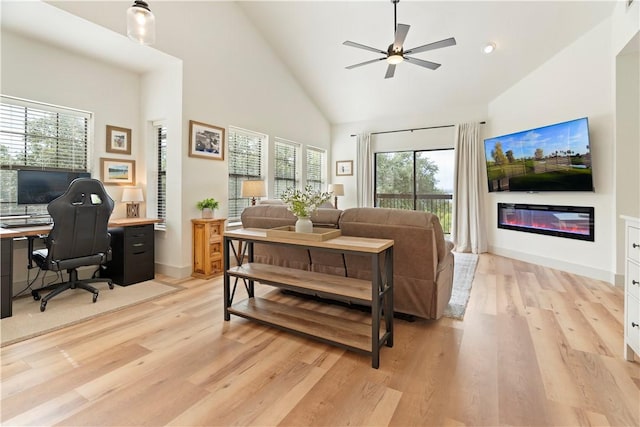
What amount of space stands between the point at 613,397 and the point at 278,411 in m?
1.80

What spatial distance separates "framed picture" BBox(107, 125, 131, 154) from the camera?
13.1ft

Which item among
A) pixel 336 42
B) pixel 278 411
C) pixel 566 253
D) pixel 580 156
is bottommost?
pixel 278 411

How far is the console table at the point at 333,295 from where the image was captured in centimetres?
194

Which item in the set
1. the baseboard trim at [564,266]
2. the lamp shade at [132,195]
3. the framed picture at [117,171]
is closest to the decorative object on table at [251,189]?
the lamp shade at [132,195]

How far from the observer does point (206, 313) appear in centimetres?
279

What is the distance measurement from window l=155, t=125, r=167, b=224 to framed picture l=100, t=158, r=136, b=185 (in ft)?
1.16

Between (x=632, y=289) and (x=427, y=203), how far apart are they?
472 cm

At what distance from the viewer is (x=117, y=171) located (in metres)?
4.10

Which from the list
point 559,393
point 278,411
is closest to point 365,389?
point 278,411

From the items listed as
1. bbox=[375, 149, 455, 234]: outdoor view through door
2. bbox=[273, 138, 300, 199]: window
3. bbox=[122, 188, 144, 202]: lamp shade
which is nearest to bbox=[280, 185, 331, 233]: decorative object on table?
bbox=[122, 188, 144, 202]: lamp shade

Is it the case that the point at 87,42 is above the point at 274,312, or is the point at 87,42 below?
above

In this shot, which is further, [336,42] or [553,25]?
[336,42]

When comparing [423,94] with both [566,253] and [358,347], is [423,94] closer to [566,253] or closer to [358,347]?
[566,253]

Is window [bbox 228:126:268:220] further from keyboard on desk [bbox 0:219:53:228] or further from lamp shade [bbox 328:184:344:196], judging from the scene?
keyboard on desk [bbox 0:219:53:228]
